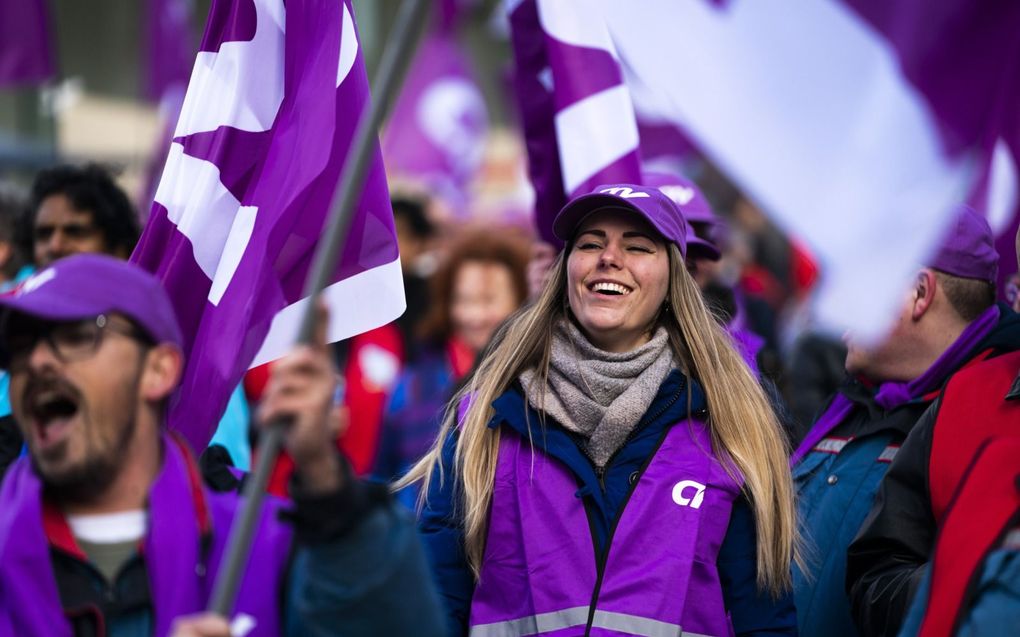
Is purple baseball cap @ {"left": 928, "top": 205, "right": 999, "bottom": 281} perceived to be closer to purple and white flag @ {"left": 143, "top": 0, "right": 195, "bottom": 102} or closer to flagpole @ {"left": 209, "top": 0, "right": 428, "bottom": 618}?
flagpole @ {"left": 209, "top": 0, "right": 428, "bottom": 618}

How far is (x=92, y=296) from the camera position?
2.81 meters

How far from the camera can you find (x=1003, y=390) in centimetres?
366

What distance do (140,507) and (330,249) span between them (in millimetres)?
661

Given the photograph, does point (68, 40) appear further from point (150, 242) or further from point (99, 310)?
point (99, 310)

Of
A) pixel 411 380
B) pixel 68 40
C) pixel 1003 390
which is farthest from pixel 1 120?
pixel 1003 390

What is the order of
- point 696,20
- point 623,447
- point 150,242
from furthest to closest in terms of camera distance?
point 150,242 → point 623,447 → point 696,20

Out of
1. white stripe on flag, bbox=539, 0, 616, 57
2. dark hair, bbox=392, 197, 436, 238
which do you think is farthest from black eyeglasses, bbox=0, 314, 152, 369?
dark hair, bbox=392, 197, 436, 238

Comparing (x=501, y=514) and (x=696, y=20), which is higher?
(x=696, y=20)

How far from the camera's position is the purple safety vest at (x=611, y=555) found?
3.55 m

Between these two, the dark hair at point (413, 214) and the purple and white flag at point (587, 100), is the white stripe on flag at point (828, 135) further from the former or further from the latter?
the dark hair at point (413, 214)

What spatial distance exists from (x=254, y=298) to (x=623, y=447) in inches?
39.6

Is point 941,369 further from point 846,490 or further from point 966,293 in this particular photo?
point 846,490

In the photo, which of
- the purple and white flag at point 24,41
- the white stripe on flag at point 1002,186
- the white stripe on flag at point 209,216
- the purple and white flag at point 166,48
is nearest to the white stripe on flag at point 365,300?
the white stripe on flag at point 209,216

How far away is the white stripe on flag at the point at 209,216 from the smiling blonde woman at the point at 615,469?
2.32 ft
